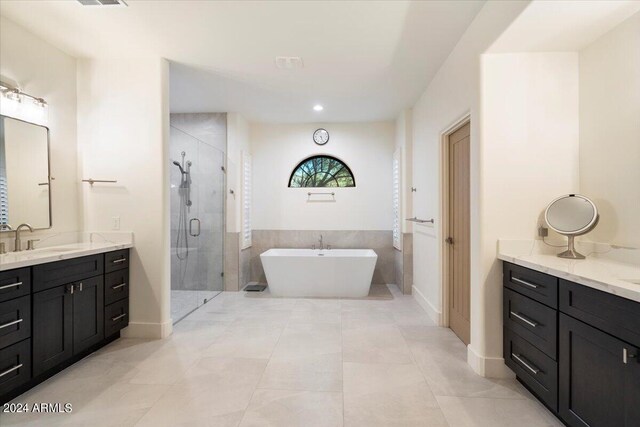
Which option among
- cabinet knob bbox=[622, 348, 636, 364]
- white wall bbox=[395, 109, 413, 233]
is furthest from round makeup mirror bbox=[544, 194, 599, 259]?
white wall bbox=[395, 109, 413, 233]

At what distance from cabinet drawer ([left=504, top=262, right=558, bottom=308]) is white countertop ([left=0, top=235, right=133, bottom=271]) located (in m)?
3.11

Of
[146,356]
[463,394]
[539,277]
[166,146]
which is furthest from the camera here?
[166,146]

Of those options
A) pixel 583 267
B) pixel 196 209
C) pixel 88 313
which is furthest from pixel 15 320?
pixel 583 267

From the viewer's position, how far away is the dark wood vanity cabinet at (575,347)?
48.8 inches

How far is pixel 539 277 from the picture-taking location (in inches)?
70.3

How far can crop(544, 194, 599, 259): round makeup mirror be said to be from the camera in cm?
191

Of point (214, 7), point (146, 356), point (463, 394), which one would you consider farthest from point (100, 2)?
point (463, 394)

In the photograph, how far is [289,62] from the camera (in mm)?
2906

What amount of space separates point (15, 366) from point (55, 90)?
221 cm

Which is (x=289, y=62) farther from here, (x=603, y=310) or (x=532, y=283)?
(x=603, y=310)

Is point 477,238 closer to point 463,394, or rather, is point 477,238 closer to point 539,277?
point 539,277

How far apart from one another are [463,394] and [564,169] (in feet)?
5.50

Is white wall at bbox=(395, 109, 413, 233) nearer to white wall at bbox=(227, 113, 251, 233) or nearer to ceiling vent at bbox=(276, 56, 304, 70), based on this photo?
ceiling vent at bbox=(276, 56, 304, 70)

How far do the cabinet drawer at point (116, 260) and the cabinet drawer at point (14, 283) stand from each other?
66 centimetres
